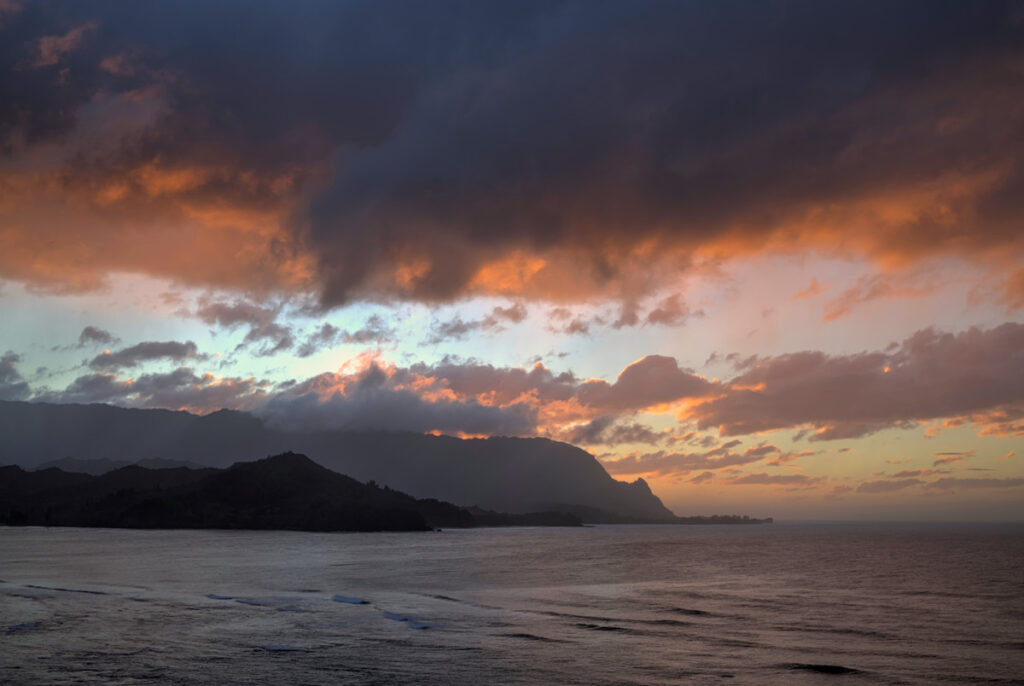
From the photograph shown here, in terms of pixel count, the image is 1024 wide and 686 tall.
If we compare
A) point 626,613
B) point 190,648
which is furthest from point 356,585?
point 190,648

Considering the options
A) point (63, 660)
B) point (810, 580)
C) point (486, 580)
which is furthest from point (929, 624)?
point (63, 660)

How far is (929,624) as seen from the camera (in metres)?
52.2

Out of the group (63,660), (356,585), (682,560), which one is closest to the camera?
(63,660)

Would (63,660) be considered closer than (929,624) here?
Yes

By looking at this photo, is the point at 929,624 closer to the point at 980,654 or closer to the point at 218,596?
the point at 980,654

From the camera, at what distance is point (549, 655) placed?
124ft

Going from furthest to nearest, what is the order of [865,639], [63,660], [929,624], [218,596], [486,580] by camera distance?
[486,580]
[218,596]
[929,624]
[865,639]
[63,660]

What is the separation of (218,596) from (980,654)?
61.3m

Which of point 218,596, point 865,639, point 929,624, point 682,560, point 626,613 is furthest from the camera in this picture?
point 682,560

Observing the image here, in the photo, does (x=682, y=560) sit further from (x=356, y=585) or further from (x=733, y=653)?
(x=733, y=653)

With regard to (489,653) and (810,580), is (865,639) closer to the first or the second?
(489,653)

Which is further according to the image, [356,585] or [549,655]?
[356,585]

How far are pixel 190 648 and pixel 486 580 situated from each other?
179 ft

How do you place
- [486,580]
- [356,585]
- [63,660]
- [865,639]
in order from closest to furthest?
[63,660] < [865,639] < [356,585] < [486,580]
